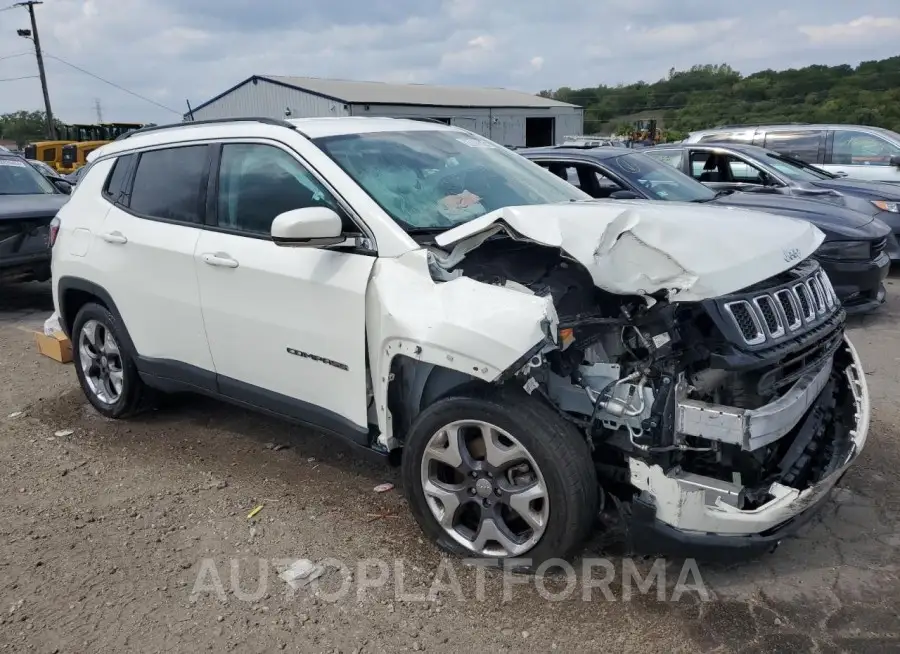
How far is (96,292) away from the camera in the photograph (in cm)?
466

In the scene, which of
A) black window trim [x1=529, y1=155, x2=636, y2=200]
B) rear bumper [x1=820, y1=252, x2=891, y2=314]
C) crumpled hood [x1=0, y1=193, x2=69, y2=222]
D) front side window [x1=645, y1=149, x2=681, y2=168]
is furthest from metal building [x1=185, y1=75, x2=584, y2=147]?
rear bumper [x1=820, y1=252, x2=891, y2=314]

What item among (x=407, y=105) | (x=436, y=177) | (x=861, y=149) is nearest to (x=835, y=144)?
(x=861, y=149)

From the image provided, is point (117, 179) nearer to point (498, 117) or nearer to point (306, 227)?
point (306, 227)

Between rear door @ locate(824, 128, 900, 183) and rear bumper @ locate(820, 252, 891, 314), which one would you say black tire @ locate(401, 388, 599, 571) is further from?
rear door @ locate(824, 128, 900, 183)

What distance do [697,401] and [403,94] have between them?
114ft

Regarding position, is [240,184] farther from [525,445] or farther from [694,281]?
[694,281]

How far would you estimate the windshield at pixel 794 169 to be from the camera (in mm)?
8328

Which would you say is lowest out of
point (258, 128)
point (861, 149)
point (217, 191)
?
point (861, 149)

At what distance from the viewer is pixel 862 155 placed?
34.4ft

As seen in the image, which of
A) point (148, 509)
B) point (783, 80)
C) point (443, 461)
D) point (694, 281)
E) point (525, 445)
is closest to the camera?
point (694, 281)

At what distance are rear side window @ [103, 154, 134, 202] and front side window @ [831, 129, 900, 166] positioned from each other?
31.8ft

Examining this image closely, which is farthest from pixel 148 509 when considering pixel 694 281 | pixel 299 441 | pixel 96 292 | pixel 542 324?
pixel 694 281

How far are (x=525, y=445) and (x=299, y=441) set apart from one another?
2.13 m

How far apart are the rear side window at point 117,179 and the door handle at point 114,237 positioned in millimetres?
231
